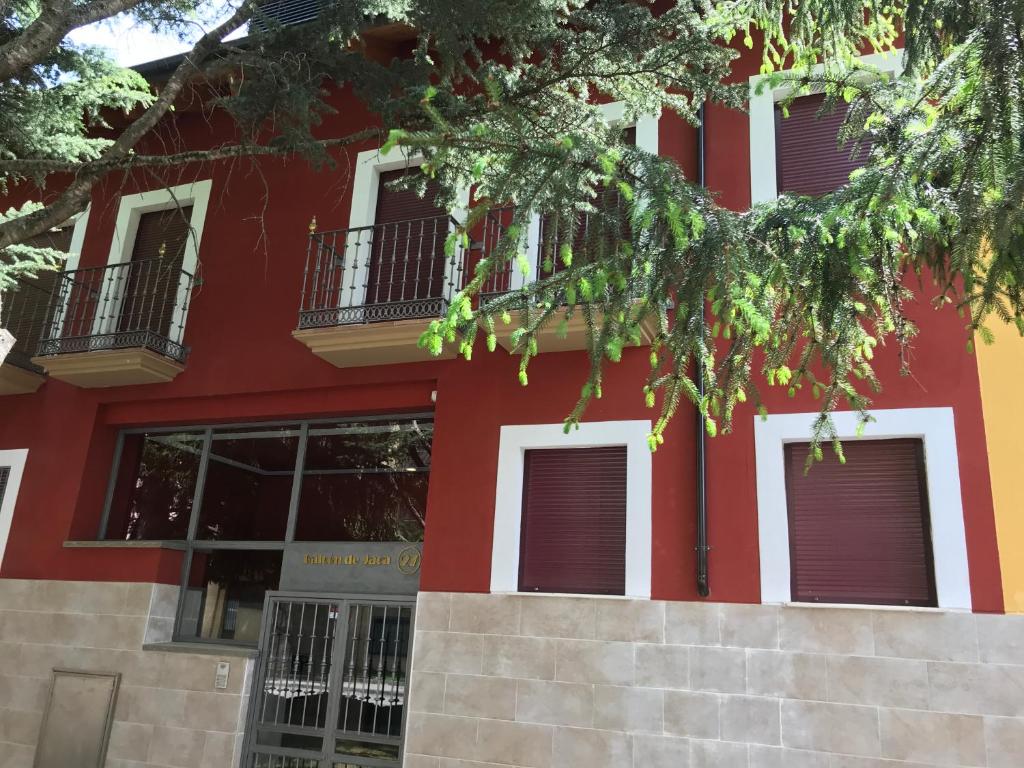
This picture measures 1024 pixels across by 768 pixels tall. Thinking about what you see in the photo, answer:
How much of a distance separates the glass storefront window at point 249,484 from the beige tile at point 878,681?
18.0 feet

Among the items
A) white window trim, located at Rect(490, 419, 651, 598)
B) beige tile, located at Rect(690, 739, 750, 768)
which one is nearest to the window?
white window trim, located at Rect(490, 419, 651, 598)

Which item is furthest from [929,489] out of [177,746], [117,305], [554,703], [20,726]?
[20,726]

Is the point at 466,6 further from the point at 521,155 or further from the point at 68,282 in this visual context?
the point at 68,282

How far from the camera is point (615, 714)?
665cm

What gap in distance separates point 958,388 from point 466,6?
467 cm

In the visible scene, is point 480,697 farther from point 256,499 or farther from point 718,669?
point 256,499

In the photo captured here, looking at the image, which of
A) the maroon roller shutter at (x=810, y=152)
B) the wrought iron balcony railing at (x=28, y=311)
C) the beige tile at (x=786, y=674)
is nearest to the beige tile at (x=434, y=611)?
the beige tile at (x=786, y=674)

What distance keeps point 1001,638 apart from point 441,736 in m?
4.33

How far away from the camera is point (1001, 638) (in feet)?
19.4

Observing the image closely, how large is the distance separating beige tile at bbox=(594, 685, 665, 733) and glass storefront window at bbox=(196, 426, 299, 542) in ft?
Result: 12.7

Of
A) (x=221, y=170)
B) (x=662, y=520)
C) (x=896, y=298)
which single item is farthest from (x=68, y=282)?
(x=896, y=298)

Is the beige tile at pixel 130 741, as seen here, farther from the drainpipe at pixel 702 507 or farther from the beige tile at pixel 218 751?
the drainpipe at pixel 702 507

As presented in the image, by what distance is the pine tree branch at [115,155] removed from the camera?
6262 millimetres

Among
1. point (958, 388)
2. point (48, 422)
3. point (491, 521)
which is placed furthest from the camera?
point (48, 422)
